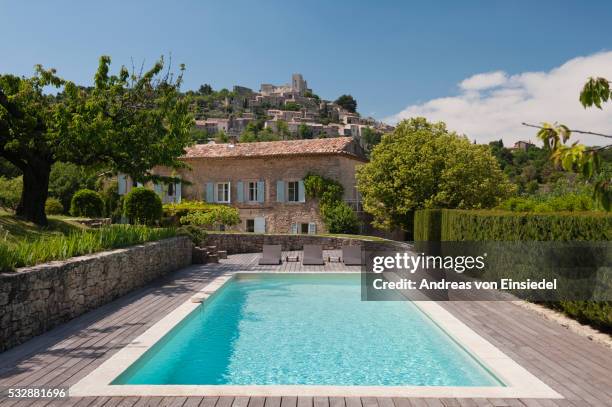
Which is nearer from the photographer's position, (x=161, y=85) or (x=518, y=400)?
(x=518, y=400)

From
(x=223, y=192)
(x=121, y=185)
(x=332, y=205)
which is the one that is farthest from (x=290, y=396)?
(x=121, y=185)

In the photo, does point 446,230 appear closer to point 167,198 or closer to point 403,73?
point 403,73

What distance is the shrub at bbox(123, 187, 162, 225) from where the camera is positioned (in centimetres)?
2256

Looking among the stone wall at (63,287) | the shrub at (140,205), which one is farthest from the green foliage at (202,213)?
the stone wall at (63,287)

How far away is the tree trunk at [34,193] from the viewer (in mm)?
15945

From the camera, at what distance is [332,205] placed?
88.5ft

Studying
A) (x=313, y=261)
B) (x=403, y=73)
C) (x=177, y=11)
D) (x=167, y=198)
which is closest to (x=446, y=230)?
(x=313, y=261)

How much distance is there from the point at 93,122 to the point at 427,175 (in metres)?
13.9

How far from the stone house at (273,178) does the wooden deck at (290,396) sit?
17.7 m

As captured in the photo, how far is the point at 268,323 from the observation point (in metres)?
9.53

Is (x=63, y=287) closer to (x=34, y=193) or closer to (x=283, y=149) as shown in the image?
(x=34, y=193)

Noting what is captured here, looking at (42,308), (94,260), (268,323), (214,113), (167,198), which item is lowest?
(268,323)

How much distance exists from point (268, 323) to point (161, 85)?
10468 mm

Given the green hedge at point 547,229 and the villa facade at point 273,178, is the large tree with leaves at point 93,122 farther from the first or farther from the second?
the villa facade at point 273,178
